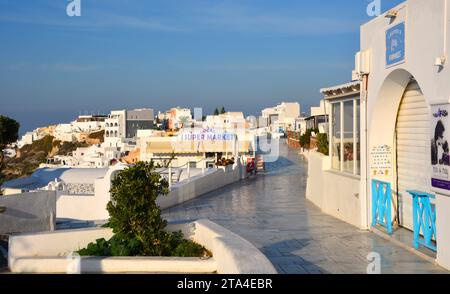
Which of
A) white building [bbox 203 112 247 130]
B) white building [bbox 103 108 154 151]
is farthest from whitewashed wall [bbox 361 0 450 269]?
white building [bbox 103 108 154 151]

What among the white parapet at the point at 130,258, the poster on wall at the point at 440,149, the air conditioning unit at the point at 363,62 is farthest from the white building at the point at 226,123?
the poster on wall at the point at 440,149

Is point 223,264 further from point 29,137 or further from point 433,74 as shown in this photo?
point 29,137

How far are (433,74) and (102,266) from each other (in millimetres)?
5429

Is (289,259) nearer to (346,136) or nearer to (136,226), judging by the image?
(136,226)

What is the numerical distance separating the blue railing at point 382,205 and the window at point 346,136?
1.07 m

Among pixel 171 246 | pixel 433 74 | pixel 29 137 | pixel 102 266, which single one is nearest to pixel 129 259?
pixel 102 266

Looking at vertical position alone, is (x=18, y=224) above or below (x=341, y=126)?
below

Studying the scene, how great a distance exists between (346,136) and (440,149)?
507 cm

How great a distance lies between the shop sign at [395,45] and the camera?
30.7ft

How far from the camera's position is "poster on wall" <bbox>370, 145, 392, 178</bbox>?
11.0 m

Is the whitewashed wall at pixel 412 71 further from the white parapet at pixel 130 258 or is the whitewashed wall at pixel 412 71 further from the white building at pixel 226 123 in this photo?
the white building at pixel 226 123

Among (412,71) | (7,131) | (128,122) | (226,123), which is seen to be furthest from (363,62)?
(128,122)

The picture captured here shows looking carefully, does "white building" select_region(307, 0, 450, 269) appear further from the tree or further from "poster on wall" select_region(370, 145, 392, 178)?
the tree
